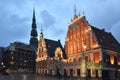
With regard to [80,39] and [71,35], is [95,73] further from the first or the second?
[71,35]

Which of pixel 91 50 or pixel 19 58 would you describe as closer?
pixel 91 50

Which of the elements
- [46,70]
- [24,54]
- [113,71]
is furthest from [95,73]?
[24,54]

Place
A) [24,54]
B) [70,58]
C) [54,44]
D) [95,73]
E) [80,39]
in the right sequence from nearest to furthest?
[95,73], [80,39], [70,58], [54,44], [24,54]

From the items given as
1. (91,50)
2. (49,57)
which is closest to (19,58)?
(49,57)

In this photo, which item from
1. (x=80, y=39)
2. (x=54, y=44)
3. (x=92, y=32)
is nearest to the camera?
(x=92, y=32)

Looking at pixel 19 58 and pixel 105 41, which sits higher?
pixel 105 41

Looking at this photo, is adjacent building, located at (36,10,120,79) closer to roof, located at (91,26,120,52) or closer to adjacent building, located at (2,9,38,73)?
roof, located at (91,26,120,52)

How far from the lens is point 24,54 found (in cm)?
12900

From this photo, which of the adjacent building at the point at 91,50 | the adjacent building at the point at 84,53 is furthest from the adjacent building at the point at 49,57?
the adjacent building at the point at 91,50

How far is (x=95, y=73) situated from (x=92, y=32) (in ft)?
43.3

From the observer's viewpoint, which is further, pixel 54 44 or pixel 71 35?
pixel 54 44

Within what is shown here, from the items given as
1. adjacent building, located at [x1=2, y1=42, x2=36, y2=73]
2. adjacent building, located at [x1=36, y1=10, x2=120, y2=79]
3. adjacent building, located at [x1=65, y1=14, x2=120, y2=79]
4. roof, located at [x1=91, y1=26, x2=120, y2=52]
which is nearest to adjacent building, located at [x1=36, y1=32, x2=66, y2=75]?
adjacent building, located at [x1=36, y1=10, x2=120, y2=79]

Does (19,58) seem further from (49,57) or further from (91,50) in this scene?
(91,50)

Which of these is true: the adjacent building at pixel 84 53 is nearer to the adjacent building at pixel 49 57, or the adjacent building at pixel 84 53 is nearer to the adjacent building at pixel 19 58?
the adjacent building at pixel 49 57
